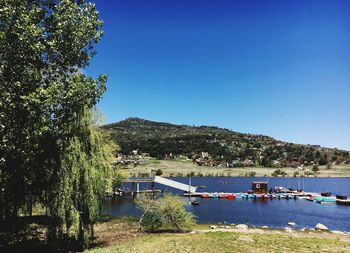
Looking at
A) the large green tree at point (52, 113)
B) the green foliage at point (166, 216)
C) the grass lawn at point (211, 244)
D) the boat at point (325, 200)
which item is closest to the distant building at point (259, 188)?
the boat at point (325, 200)

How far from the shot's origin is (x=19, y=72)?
2341 centimetres

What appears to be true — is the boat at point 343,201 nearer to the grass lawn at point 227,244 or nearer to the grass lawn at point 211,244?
the grass lawn at point 211,244

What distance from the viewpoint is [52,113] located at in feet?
84.4

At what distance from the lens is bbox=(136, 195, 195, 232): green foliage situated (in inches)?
1610

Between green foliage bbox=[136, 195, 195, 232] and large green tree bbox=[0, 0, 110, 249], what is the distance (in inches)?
444

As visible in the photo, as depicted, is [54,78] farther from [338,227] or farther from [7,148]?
[338,227]

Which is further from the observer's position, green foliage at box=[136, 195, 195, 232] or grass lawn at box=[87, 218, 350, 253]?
green foliage at box=[136, 195, 195, 232]

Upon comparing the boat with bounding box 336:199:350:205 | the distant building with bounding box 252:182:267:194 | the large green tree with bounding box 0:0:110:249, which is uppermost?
the large green tree with bounding box 0:0:110:249

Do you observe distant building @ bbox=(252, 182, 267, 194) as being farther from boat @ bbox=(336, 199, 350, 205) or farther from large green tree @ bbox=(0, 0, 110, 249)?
large green tree @ bbox=(0, 0, 110, 249)

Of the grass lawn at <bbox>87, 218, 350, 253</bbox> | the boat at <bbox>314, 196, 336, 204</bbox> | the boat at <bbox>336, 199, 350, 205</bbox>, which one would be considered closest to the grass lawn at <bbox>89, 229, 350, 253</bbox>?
the grass lawn at <bbox>87, 218, 350, 253</bbox>

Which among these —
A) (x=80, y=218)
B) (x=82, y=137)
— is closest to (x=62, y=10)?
(x=82, y=137)

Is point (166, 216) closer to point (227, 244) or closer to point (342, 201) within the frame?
point (227, 244)

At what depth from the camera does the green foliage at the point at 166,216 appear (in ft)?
134

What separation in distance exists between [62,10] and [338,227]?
183ft
